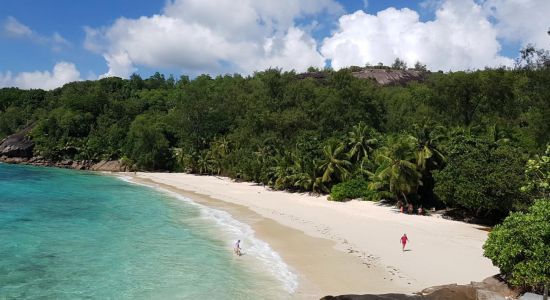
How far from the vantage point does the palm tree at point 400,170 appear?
3666 centimetres

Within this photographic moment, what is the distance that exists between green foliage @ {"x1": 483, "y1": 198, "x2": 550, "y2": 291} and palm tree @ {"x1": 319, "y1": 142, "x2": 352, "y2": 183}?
30483 mm

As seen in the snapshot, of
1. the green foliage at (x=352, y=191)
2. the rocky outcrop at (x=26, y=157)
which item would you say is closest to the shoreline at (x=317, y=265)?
the green foliage at (x=352, y=191)

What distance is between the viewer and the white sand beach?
19.0 metres

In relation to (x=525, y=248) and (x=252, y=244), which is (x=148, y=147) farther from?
(x=525, y=248)

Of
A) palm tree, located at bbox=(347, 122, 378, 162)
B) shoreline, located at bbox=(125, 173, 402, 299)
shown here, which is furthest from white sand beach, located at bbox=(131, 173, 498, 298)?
palm tree, located at bbox=(347, 122, 378, 162)

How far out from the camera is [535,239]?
1473 centimetres

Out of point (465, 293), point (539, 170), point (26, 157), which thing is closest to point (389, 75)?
point (26, 157)

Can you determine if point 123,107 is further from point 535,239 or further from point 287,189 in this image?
point 535,239

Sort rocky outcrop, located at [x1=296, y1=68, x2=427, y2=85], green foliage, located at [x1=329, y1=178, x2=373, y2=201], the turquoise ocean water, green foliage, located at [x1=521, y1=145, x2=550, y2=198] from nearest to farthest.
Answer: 1. green foliage, located at [x1=521, y1=145, x2=550, y2=198]
2. the turquoise ocean water
3. green foliage, located at [x1=329, y1=178, x2=373, y2=201]
4. rocky outcrop, located at [x1=296, y1=68, x2=427, y2=85]

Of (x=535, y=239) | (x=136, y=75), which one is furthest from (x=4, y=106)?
(x=535, y=239)

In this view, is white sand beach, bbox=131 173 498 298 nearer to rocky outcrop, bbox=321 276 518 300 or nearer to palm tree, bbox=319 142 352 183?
rocky outcrop, bbox=321 276 518 300

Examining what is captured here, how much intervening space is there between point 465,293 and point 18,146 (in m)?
118

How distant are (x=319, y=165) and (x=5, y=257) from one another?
32477 millimetres

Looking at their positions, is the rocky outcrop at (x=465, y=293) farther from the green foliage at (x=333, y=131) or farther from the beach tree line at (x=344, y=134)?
the green foliage at (x=333, y=131)
